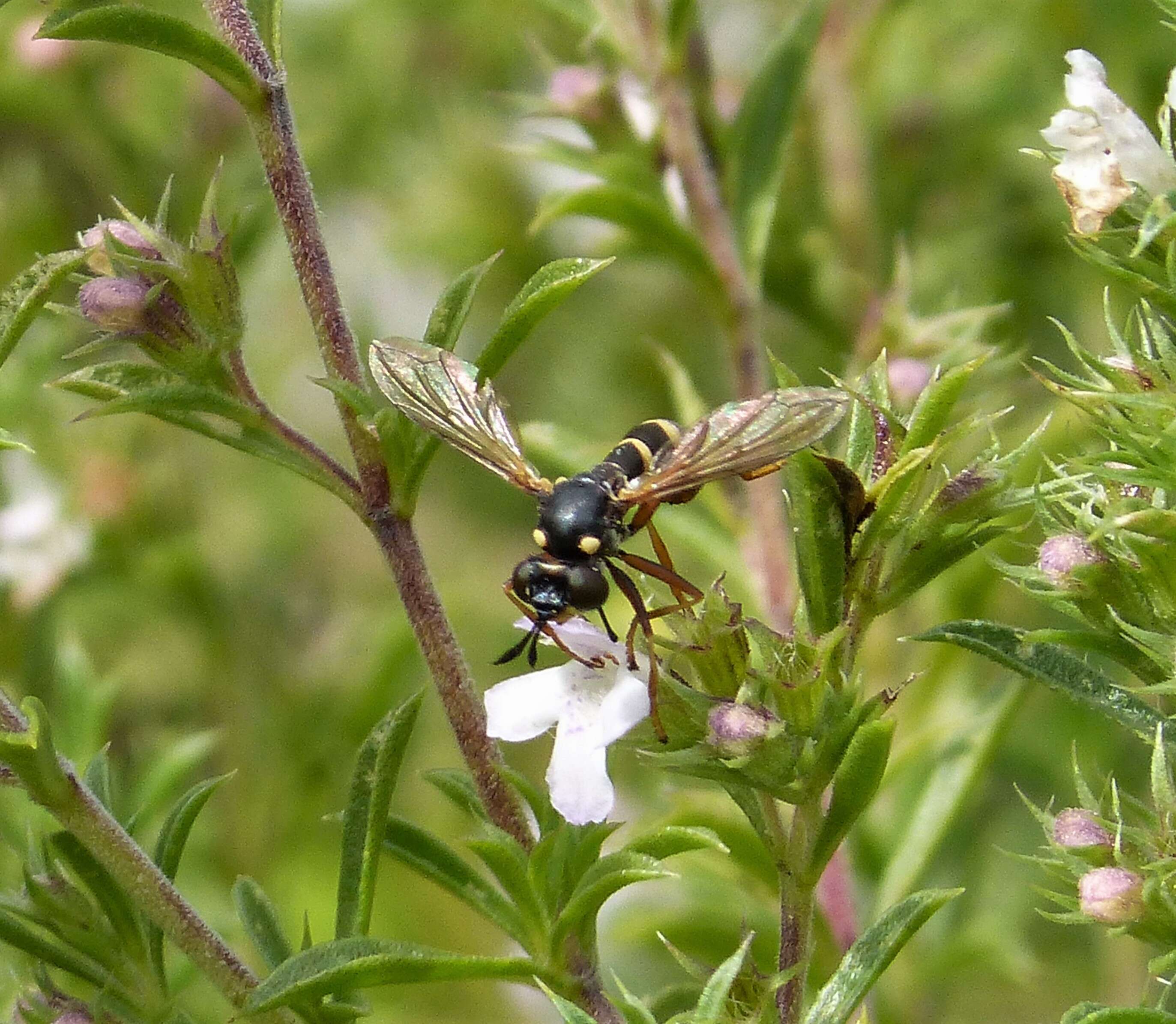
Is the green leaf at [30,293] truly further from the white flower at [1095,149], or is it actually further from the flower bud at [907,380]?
the flower bud at [907,380]

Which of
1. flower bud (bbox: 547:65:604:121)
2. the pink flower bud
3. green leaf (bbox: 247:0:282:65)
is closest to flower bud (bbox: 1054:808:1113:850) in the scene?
green leaf (bbox: 247:0:282:65)

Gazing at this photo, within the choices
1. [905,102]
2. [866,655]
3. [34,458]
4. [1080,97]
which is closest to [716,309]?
[866,655]

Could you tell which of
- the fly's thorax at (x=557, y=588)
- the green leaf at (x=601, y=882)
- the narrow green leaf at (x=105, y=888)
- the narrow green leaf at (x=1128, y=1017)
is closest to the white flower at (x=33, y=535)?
the narrow green leaf at (x=105, y=888)

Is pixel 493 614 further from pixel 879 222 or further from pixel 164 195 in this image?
pixel 164 195

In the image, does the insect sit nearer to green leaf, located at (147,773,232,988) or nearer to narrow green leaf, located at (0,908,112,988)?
green leaf, located at (147,773,232,988)

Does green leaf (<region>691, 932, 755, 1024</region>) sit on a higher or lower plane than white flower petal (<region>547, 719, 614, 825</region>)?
lower

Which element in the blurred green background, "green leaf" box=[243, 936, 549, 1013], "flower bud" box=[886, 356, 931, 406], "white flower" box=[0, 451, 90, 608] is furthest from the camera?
"white flower" box=[0, 451, 90, 608]

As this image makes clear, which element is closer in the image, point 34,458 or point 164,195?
point 164,195
